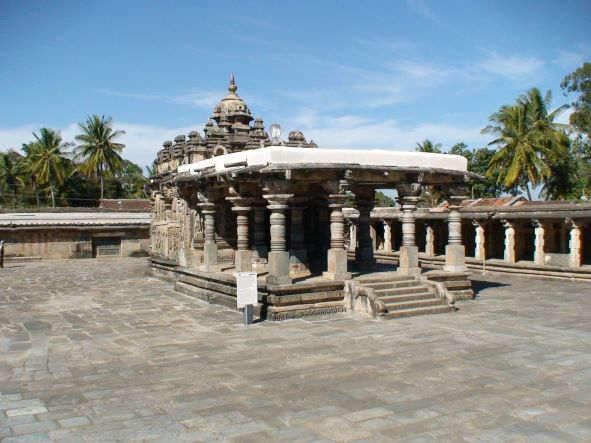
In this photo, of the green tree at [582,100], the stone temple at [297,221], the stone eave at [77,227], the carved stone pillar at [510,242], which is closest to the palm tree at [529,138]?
the green tree at [582,100]

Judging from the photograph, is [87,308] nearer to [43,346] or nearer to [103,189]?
[43,346]

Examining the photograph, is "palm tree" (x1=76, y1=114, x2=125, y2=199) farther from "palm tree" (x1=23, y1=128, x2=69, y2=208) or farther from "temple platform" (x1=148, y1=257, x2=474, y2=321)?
"temple platform" (x1=148, y1=257, x2=474, y2=321)

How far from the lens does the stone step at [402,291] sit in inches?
483

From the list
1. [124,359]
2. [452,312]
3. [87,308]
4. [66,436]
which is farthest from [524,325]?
[87,308]

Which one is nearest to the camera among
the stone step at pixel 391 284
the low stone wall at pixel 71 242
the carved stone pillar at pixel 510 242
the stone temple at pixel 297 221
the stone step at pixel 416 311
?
the stone step at pixel 416 311

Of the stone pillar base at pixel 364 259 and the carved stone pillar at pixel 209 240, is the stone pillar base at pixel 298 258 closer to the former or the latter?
the stone pillar base at pixel 364 259

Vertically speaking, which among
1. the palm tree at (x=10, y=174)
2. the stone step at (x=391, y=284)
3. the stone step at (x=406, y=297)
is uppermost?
the palm tree at (x=10, y=174)

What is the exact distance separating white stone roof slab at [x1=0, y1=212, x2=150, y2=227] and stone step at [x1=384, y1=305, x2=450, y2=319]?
2383 centimetres

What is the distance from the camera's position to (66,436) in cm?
543

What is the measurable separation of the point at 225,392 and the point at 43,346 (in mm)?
4178

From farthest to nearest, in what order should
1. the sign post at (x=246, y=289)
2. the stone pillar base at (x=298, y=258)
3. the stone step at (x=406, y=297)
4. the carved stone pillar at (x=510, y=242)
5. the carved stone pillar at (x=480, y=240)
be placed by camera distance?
the carved stone pillar at (x=480, y=240) < the carved stone pillar at (x=510, y=242) < the stone pillar base at (x=298, y=258) < the stone step at (x=406, y=297) < the sign post at (x=246, y=289)

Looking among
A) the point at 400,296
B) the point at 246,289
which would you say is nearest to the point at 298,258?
the point at 400,296

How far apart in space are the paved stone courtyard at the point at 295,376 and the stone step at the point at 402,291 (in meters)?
1.01

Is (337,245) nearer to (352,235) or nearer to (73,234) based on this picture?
(352,235)
